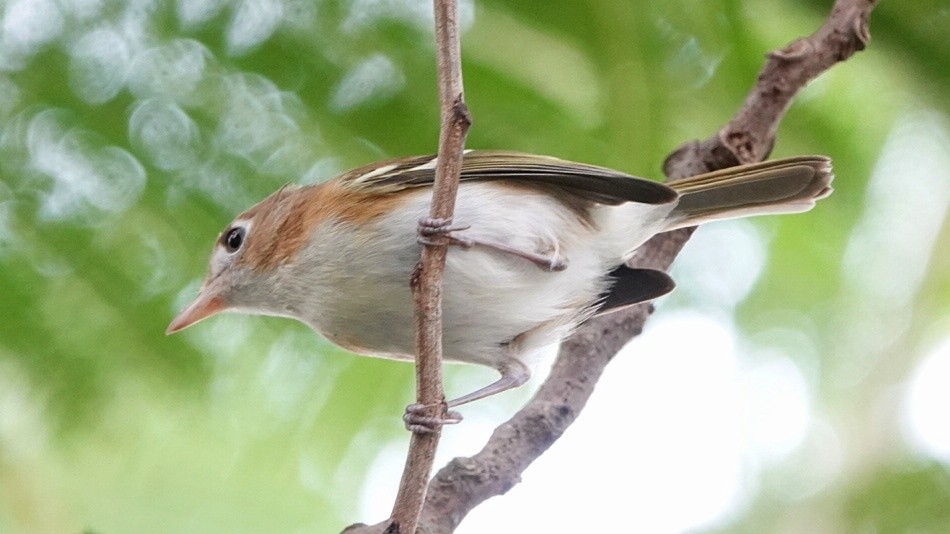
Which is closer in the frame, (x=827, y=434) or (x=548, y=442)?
(x=548, y=442)

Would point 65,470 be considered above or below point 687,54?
below

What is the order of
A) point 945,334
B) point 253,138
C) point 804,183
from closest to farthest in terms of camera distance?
point 804,183 → point 253,138 → point 945,334

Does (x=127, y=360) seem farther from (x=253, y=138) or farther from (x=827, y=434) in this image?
(x=827, y=434)

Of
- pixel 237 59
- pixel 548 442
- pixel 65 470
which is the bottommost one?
pixel 548 442

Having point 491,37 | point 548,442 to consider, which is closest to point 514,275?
point 548,442

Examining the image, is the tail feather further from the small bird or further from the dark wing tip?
the dark wing tip

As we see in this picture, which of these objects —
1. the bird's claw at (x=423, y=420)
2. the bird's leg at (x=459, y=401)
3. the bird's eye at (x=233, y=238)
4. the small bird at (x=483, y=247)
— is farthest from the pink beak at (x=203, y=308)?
the bird's claw at (x=423, y=420)

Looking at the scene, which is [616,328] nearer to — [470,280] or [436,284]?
[470,280]
